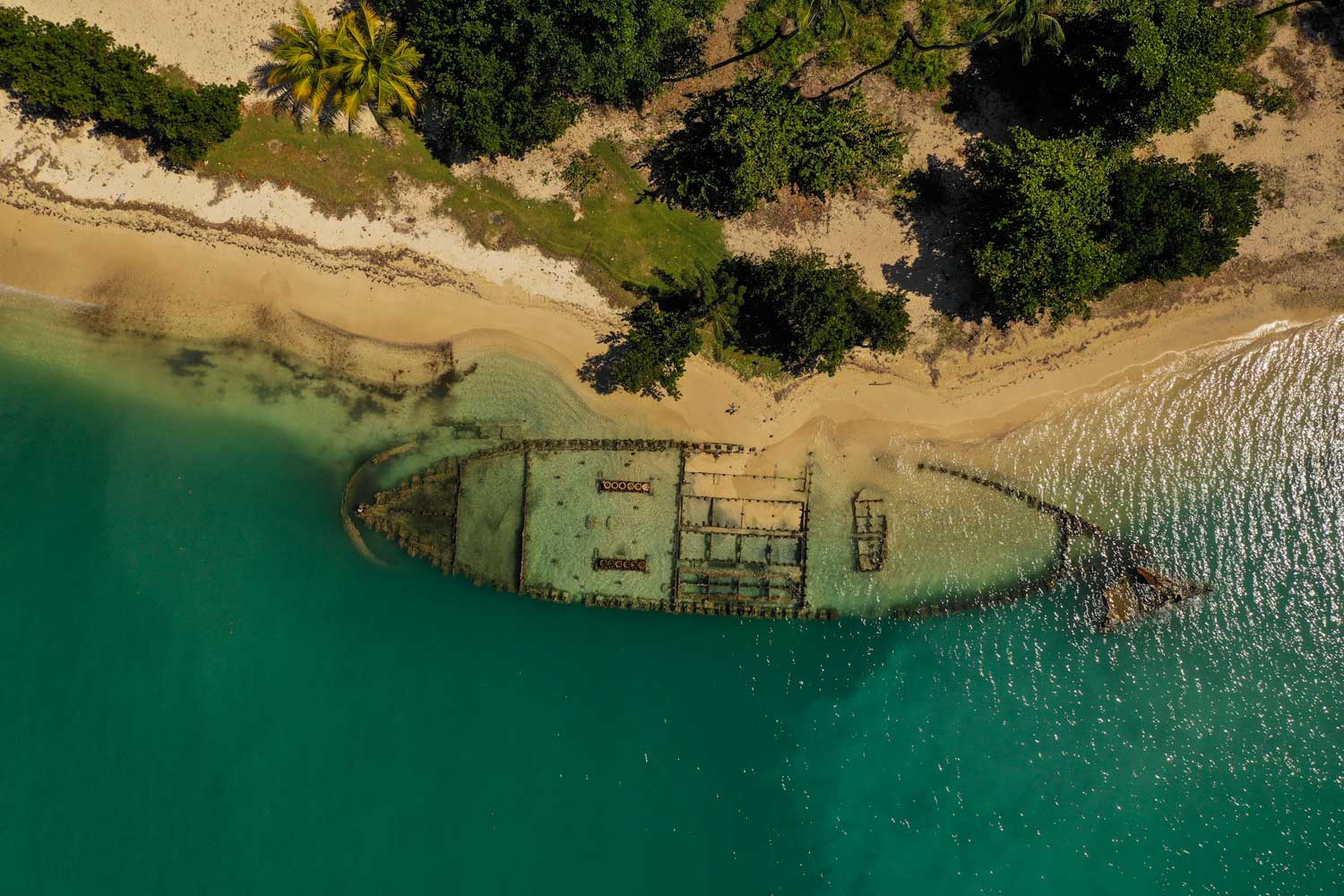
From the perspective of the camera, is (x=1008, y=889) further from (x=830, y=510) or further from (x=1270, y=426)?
(x=1270, y=426)

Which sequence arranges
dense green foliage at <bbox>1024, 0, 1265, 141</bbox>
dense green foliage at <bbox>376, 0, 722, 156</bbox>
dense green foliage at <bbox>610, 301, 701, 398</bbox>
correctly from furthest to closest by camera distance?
dense green foliage at <bbox>610, 301, 701, 398</bbox> → dense green foliage at <bbox>1024, 0, 1265, 141</bbox> → dense green foliage at <bbox>376, 0, 722, 156</bbox>

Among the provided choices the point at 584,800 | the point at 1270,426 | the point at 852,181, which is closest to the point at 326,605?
the point at 584,800

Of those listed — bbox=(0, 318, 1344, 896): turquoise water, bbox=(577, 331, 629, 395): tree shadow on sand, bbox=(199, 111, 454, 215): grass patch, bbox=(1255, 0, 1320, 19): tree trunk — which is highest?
bbox=(1255, 0, 1320, 19): tree trunk

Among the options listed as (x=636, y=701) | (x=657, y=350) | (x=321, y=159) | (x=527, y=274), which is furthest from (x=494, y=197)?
(x=636, y=701)

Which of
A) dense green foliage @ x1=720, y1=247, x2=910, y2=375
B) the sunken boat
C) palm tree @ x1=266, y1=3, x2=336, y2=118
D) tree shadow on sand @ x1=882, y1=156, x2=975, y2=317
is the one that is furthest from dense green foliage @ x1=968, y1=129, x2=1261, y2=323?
palm tree @ x1=266, y1=3, x2=336, y2=118

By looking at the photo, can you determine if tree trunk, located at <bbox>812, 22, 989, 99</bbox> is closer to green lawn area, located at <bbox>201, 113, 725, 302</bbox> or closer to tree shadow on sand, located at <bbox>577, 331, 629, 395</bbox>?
green lawn area, located at <bbox>201, 113, 725, 302</bbox>

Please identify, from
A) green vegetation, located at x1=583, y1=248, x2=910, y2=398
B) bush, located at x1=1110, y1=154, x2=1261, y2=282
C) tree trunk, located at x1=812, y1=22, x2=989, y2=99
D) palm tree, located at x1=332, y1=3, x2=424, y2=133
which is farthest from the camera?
tree trunk, located at x1=812, y1=22, x2=989, y2=99

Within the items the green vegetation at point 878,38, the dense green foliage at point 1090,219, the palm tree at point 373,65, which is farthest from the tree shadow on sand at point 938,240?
the palm tree at point 373,65
